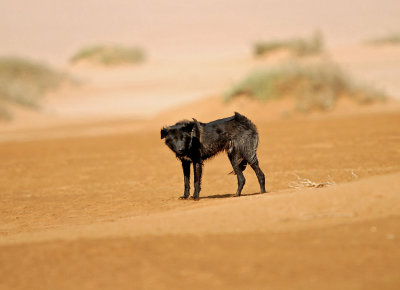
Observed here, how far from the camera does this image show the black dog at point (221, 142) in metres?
10.0

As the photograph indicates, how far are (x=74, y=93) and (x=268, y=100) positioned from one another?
22039 millimetres

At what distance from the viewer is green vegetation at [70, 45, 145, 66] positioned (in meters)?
59.9

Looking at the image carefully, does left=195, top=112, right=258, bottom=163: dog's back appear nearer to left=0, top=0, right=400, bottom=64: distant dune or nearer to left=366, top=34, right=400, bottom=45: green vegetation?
left=366, top=34, right=400, bottom=45: green vegetation

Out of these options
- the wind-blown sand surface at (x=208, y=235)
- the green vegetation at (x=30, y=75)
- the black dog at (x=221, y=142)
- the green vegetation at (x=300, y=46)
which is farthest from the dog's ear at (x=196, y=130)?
the green vegetation at (x=300, y=46)

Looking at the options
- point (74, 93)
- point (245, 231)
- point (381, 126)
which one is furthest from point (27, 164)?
point (74, 93)

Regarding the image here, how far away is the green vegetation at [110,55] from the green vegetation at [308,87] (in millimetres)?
34622

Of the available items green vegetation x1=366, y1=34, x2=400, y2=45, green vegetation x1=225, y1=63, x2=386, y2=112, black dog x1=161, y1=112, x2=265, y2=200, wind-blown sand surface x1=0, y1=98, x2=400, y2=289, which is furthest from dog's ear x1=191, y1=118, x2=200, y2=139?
green vegetation x1=366, y1=34, x2=400, y2=45

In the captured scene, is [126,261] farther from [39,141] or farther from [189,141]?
[39,141]

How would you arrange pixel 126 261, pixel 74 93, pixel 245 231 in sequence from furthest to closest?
1. pixel 74 93
2. pixel 245 231
3. pixel 126 261

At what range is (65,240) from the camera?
21.4 ft

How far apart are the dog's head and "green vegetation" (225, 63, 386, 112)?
15876 mm

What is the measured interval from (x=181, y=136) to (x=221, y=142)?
0.69 metres

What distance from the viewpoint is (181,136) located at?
→ 987 cm

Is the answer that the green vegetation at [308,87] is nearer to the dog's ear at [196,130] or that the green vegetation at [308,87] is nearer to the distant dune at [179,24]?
the dog's ear at [196,130]
